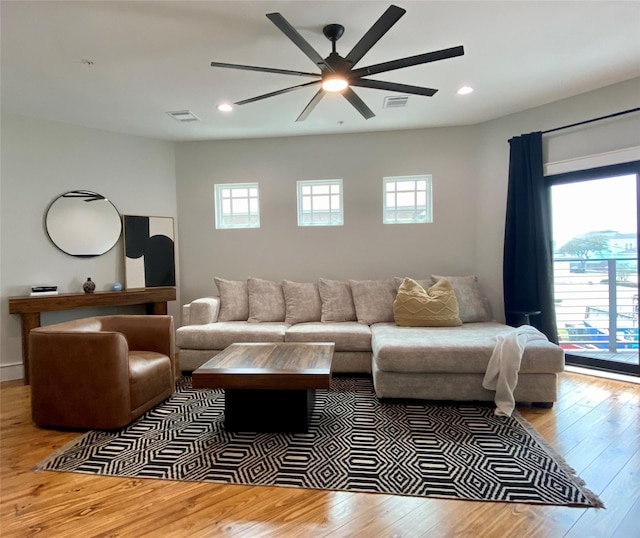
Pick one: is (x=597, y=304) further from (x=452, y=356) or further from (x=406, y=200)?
(x=406, y=200)

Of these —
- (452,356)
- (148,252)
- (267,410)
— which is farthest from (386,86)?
(148,252)

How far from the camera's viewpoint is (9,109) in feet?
11.7

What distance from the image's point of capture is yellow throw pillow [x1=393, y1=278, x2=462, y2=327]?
11.6 ft

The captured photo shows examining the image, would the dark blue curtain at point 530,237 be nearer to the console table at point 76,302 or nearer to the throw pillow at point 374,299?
the throw pillow at point 374,299

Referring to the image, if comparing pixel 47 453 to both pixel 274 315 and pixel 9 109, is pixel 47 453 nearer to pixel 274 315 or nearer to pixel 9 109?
pixel 274 315

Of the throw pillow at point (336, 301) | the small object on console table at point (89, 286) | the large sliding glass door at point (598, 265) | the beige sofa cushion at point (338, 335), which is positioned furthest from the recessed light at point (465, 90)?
the small object on console table at point (89, 286)

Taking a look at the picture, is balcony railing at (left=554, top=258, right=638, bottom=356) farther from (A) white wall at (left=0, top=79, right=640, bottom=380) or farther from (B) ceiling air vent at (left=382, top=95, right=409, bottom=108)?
(B) ceiling air vent at (left=382, top=95, right=409, bottom=108)

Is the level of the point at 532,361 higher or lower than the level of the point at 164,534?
higher

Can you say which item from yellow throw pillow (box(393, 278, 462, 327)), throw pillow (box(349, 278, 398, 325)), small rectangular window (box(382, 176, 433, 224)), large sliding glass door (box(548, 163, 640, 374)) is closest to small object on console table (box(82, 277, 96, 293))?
throw pillow (box(349, 278, 398, 325))

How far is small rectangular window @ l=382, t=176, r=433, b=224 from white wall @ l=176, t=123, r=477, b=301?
0.10 m

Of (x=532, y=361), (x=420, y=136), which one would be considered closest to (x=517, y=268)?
(x=532, y=361)

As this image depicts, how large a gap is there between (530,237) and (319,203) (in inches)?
98.4

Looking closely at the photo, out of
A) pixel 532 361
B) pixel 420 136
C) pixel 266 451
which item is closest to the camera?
pixel 266 451

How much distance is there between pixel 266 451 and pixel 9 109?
13.8 feet
